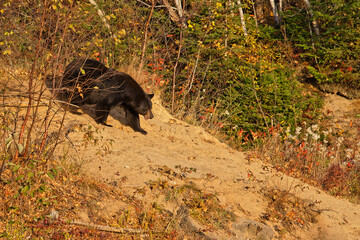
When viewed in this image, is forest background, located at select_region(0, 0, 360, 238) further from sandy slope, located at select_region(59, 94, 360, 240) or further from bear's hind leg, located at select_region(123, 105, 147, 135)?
bear's hind leg, located at select_region(123, 105, 147, 135)

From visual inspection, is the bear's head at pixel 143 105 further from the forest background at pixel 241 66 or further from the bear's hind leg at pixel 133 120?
the forest background at pixel 241 66

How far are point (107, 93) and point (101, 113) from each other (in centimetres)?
40

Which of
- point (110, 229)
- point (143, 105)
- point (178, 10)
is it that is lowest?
point (110, 229)

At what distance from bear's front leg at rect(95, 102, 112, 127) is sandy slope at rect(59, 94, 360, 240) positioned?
140 mm

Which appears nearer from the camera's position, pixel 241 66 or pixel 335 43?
pixel 241 66

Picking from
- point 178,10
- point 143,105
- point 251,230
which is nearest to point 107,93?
point 143,105

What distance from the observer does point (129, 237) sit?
4.20 meters

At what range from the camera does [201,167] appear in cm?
645

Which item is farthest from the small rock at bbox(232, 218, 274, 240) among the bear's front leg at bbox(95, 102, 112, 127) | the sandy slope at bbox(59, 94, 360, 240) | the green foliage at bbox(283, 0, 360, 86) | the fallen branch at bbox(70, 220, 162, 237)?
the green foliage at bbox(283, 0, 360, 86)

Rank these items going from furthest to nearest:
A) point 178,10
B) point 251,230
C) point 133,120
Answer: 1. point 178,10
2. point 133,120
3. point 251,230

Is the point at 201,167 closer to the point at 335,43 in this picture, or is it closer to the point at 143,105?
the point at 143,105

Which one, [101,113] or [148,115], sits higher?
[101,113]

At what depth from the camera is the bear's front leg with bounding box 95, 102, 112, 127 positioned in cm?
673

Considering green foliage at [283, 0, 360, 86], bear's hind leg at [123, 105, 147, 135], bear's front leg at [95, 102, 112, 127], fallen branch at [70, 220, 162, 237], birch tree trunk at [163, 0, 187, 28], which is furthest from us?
green foliage at [283, 0, 360, 86]
